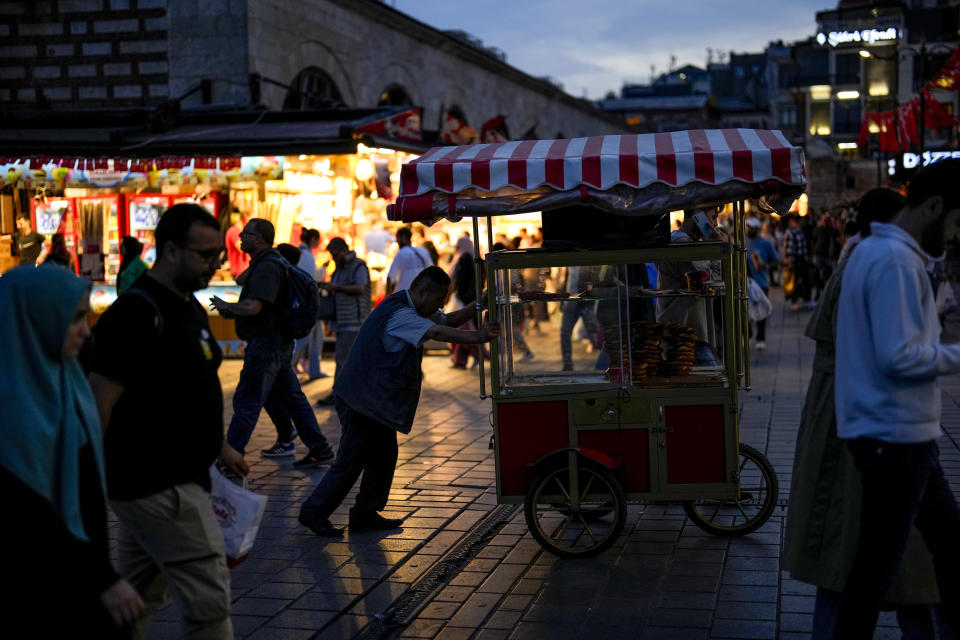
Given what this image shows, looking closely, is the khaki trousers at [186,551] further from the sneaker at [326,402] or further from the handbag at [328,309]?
the sneaker at [326,402]

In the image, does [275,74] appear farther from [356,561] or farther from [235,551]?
[235,551]

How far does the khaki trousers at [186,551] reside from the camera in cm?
360

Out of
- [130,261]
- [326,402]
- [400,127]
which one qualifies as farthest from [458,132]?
[130,261]

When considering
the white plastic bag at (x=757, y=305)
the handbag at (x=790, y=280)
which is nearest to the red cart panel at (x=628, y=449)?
the white plastic bag at (x=757, y=305)

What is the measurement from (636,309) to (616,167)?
1.35 metres

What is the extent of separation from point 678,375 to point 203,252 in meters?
3.53

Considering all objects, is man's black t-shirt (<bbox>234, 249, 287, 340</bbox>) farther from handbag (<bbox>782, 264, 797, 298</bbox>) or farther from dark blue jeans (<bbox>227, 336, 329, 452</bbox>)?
handbag (<bbox>782, 264, 797, 298</bbox>)

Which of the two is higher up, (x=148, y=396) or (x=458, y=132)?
(x=458, y=132)

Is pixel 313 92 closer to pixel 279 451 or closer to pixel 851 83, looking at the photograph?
pixel 279 451

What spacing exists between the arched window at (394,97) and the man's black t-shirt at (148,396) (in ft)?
61.3

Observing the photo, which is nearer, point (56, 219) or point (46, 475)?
point (46, 475)

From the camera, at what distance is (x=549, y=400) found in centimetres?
638

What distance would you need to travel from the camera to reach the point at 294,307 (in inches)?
335

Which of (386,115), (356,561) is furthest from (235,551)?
(386,115)
